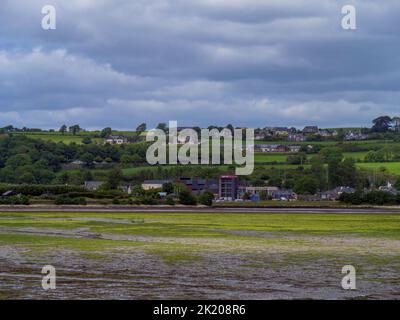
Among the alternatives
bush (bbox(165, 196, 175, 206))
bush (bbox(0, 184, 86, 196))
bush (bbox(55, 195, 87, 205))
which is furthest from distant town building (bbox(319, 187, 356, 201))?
bush (bbox(55, 195, 87, 205))

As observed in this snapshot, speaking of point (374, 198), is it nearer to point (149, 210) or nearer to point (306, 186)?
point (306, 186)

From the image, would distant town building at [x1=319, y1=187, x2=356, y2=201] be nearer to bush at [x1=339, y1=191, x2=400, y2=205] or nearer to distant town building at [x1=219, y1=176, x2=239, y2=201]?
distant town building at [x1=219, y1=176, x2=239, y2=201]

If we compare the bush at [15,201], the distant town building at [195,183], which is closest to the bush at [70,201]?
the bush at [15,201]

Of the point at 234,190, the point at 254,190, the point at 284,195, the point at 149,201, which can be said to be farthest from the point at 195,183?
the point at 149,201
